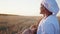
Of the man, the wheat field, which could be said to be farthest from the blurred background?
the man

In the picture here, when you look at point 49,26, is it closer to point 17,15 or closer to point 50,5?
point 50,5

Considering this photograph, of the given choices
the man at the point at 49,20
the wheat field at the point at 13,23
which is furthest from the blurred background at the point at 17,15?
the man at the point at 49,20

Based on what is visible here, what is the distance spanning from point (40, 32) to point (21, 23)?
431 mm

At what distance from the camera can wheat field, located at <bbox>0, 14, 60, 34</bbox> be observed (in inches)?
69.5

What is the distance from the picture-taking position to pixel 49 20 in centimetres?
140

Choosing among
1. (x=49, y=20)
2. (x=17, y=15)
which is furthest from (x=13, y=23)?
(x=49, y=20)

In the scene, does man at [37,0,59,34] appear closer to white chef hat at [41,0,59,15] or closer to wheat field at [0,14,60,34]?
white chef hat at [41,0,59,15]

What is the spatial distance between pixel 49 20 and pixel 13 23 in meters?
0.56

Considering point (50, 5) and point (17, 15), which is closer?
point (50, 5)

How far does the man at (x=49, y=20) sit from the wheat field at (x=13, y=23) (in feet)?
0.98

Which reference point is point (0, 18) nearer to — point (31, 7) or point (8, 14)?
point (8, 14)

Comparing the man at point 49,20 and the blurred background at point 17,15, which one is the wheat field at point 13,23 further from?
the man at point 49,20

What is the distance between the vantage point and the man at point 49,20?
1365mm

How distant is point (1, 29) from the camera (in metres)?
1.76
